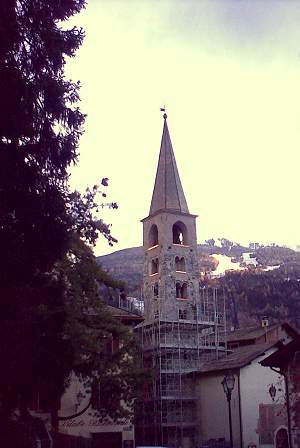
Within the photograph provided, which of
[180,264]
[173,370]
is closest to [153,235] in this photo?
[180,264]

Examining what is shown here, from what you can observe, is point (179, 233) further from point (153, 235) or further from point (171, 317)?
point (171, 317)

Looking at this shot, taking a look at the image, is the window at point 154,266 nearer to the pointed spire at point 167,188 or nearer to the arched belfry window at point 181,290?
the arched belfry window at point 181,290

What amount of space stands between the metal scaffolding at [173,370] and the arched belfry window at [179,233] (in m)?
9.34

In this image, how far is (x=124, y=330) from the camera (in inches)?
928

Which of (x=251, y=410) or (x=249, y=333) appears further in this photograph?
(x=249, y=333)

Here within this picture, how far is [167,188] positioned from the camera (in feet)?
182

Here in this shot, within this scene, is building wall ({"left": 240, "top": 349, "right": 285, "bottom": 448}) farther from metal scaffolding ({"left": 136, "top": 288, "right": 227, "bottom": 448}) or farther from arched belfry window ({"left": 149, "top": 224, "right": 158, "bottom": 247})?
arched belfry window ({"left": 149, "top": 224, "right": 158, "bottom": 247})

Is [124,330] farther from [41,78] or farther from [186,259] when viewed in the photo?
[186,259]

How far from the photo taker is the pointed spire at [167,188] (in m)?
54.9

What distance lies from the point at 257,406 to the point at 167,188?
83.5 ft

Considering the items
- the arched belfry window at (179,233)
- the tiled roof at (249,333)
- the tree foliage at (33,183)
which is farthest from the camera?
the arched belfry window at (179,233)

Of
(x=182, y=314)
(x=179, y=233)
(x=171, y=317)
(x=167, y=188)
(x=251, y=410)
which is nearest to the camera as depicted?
(x=251, y=410)

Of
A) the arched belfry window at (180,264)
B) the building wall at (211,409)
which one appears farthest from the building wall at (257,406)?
the arched belfry window at (180,264)

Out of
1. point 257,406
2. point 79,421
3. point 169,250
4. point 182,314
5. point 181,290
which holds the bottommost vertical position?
point 79,421
